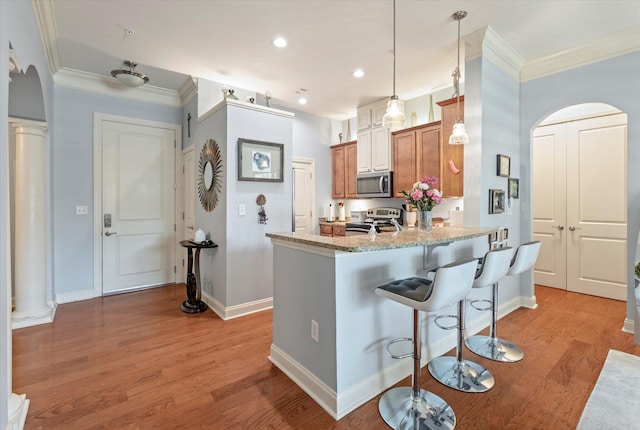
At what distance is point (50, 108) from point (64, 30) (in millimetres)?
1046

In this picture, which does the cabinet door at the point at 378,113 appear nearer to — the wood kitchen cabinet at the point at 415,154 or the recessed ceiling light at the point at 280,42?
the wood kitchen cabinet at the point at 415,154

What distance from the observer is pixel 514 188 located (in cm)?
366

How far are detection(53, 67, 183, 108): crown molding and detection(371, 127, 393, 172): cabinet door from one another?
3114 millimetres

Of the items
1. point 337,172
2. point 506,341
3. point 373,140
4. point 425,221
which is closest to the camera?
point 425,221

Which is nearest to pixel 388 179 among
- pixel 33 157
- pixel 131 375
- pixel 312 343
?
pixel 312 343

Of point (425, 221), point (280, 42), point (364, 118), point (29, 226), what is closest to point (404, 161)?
point (364, 118)

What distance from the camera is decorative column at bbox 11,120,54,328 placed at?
10.4 ft

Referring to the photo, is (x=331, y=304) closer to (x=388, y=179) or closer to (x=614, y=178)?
(x=388, y=179)

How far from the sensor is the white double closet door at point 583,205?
396cm

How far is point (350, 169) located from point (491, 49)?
2945 millimetres

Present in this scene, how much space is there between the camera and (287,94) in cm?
477

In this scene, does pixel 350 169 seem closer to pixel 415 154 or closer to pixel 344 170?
pixel 344 170

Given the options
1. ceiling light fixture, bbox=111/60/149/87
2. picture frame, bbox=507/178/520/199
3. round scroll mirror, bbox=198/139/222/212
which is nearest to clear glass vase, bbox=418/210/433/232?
picture frame, bbox=507/178/520/199

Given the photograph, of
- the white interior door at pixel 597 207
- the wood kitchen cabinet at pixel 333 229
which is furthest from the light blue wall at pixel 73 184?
the white interior door at pixel 597 207
